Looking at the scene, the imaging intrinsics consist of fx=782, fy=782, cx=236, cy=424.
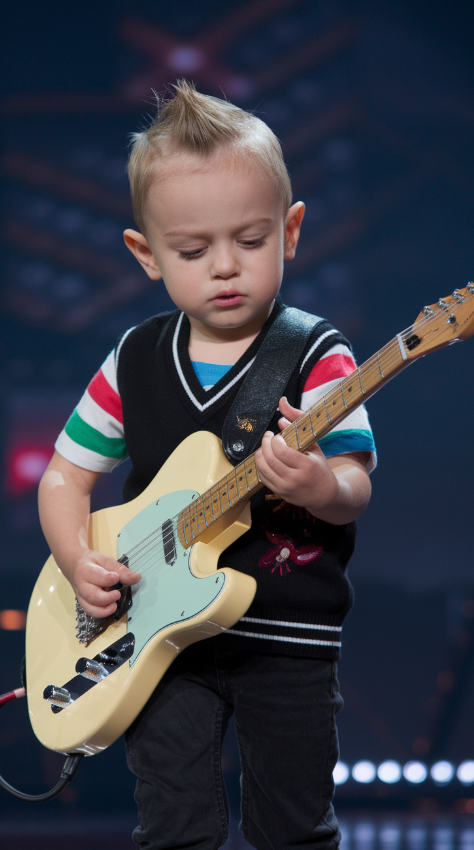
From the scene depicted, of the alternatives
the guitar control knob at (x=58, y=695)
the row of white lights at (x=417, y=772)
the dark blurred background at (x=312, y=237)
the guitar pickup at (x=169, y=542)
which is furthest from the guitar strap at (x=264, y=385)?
the row of white lights at (x=417, y=772)

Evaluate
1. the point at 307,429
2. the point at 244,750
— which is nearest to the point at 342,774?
the point at 244,750

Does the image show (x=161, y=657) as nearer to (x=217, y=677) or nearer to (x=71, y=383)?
(x=217, y=677)

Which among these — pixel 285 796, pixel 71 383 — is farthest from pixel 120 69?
pixel 285 796

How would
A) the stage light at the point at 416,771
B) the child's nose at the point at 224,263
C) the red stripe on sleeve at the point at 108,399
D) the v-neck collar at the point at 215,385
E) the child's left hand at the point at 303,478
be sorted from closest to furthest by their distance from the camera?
the child's left hand at the point at 303,478, the child's nose at the point at 224,263, the v-neck collar at the point at 215,385, the red stripe on sleeve at the point at 108,399, the stage light at the point at 416,771

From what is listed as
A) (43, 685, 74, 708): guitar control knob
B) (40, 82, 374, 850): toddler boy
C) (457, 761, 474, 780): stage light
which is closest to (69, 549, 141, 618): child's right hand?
(40, 82, 374, 850): toddler boy

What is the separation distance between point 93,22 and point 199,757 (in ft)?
6.71

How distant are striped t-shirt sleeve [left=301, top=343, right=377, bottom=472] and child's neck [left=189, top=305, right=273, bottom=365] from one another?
0.42 feet

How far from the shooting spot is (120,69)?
227 cm

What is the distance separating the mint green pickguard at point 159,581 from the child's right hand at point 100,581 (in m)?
0.03

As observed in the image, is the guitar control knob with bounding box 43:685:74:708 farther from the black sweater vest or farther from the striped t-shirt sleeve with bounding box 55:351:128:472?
the striped t-shirt sleeve with bounding box 55:351:128:472

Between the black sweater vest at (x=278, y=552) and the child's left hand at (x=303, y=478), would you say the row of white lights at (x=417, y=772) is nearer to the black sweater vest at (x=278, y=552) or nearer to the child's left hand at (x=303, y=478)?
the black sweater vest at (x=278, y=552)

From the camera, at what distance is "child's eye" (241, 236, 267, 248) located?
1008mm

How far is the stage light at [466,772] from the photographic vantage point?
6.93ft

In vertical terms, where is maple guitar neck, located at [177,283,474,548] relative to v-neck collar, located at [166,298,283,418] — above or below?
below
